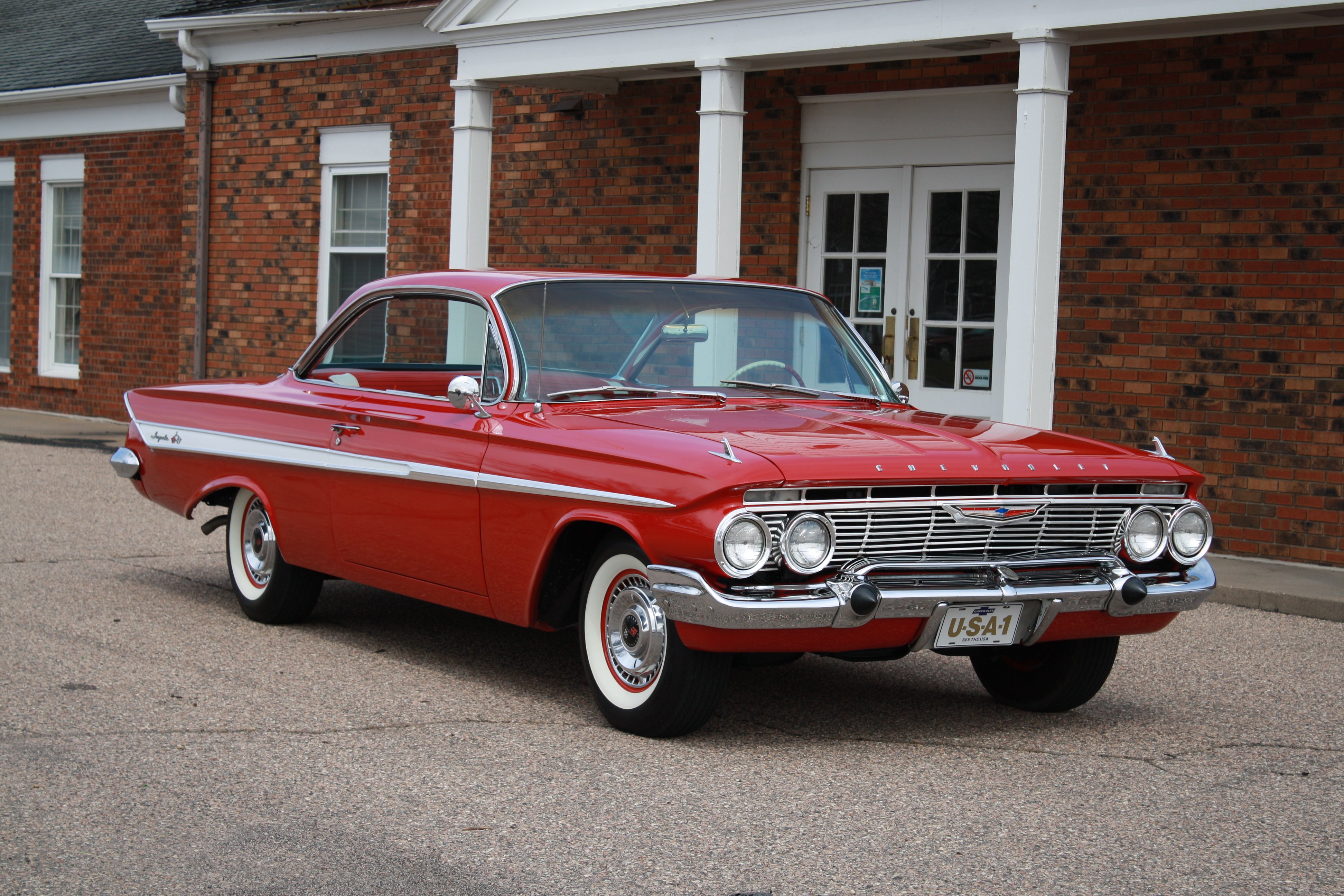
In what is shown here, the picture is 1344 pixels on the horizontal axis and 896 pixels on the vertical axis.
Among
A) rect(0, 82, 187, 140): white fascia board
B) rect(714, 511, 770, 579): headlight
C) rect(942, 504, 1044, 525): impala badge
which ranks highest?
rect(0, 82, 187, 140): white fascia board

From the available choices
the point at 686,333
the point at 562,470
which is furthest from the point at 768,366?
the point at 562,470

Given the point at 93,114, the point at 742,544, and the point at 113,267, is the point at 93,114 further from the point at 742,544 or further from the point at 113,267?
the point at 742,544

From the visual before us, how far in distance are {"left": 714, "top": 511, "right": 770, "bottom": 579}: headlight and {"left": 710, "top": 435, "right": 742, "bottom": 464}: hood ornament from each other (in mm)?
168

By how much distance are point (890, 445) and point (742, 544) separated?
65 centimetres

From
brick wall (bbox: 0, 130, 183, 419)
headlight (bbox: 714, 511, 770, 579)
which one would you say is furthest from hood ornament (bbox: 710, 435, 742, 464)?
brick wall (bbox: 0, 130, 183, 419)

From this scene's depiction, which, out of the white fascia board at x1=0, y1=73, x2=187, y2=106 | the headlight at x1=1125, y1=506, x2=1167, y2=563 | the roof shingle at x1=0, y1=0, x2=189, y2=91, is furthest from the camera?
the roof shingle at x1=0, y1=0, x2=189, y2=91

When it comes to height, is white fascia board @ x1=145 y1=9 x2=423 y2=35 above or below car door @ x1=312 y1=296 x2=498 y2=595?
above

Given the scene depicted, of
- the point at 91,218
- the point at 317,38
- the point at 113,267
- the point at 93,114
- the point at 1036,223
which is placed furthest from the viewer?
the point at 91,218

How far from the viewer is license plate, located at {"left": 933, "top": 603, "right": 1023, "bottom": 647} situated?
486cm

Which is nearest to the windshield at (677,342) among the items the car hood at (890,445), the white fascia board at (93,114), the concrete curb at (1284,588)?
the car hood at (890,445)

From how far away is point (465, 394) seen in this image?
5.60 meters

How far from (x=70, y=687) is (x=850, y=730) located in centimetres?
277

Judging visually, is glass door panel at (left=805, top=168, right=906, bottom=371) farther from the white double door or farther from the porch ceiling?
the porch ceiling

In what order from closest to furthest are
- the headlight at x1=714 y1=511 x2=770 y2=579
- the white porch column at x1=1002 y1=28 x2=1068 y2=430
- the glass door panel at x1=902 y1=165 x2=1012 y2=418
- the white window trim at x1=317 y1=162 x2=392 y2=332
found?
the headlight at x1=714 y1=511 x2=770 y2=579 → the white porch column at x1=1002 y1=28 x2=1068 y2=430 → the glass door panel at x1=902 y1=165 x2=1012 y2=418 → the white window trim at x1=317 y1=162 x2=392 y2=332
